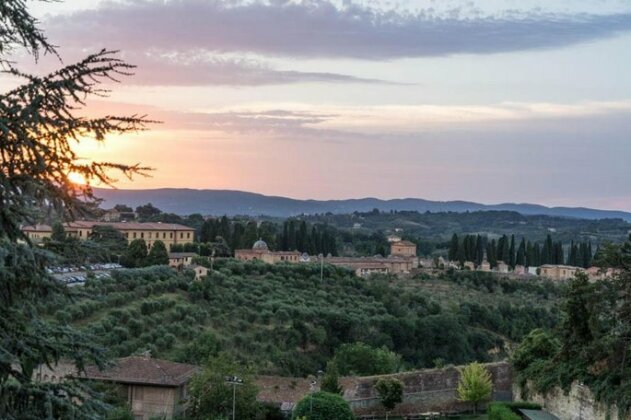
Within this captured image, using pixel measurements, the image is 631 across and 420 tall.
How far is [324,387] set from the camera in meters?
20.9

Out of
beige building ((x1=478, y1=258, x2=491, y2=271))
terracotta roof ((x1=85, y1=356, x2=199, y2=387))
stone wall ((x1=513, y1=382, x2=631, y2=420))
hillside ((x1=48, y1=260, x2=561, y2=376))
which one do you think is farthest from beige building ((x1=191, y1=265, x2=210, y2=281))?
beige building ((x1=478, y1=258, x2=491, y2=271))

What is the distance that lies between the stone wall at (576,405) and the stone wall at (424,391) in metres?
2.49

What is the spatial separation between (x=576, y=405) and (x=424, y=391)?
5.28 metres

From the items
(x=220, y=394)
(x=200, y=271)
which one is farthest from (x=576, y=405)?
(x=200, y=271)

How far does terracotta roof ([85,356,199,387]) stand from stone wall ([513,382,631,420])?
9568mm

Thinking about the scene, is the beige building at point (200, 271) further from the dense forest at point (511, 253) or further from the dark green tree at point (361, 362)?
the dense forest at point (511, 253)

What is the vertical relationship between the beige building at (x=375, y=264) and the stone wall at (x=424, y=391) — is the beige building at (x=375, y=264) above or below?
above

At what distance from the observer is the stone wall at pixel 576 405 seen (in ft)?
52.9

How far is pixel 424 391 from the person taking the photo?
2172cm

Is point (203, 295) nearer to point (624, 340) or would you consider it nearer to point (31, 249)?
point (624, 340)

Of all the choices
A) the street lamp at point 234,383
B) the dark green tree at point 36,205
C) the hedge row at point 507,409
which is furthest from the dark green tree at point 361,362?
the dark green tree at point 36,205

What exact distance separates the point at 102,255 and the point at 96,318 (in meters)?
24.7

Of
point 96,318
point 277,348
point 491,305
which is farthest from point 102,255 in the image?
point 491,305

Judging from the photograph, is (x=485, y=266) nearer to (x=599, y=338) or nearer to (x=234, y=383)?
(x=234, y=383)
